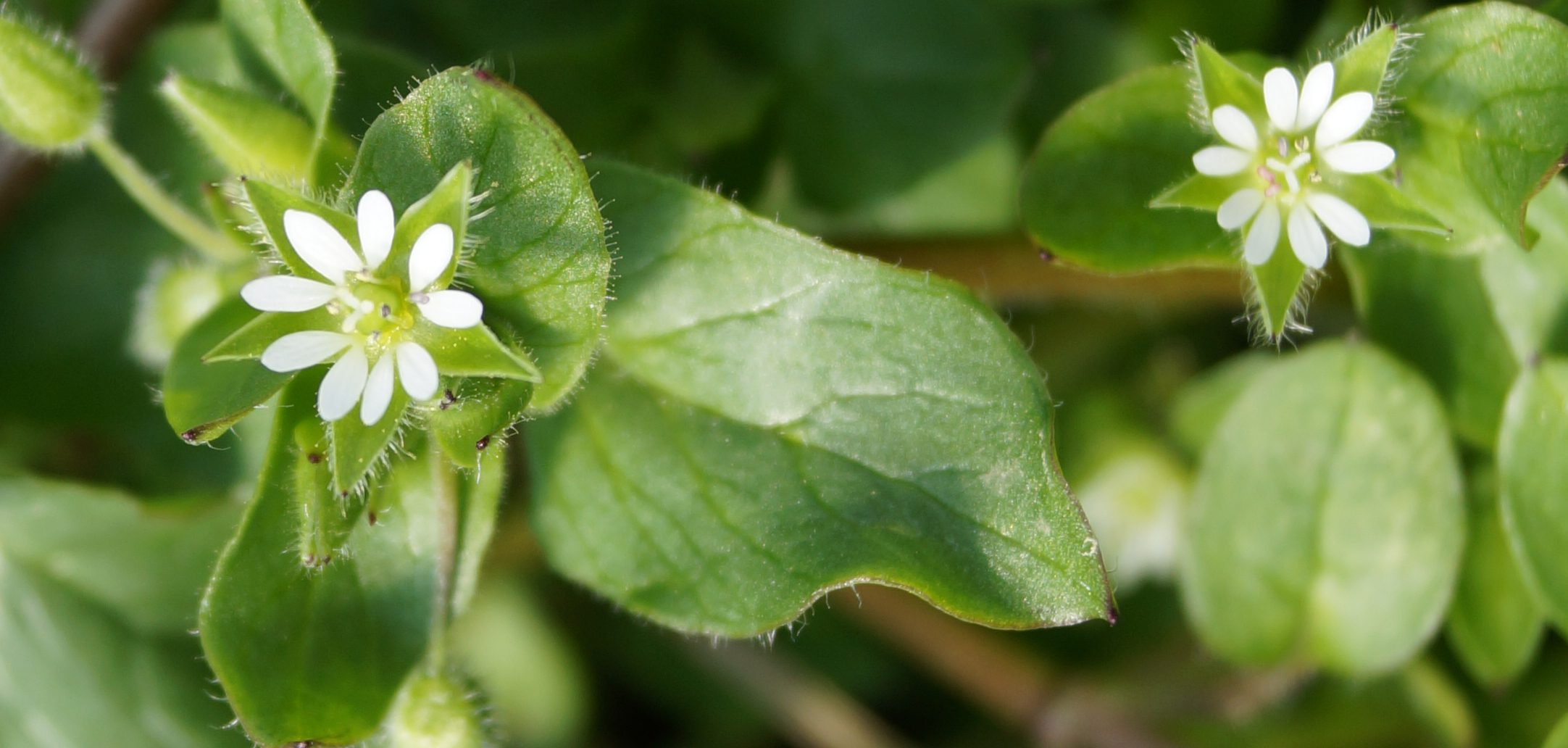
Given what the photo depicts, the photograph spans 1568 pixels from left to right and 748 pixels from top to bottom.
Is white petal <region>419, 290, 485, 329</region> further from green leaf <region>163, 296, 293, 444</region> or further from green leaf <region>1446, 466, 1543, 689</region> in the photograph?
green leaf <region>1446, 466, 1543, 689</region>

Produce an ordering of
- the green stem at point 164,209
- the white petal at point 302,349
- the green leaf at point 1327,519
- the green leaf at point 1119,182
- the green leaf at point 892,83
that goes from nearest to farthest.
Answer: the white petal at point 302,349 < the green leaf at point 1119,182 < the green stem at point 164,209 < the green leaf at point 1327,519 < the green leaf at point 892,83

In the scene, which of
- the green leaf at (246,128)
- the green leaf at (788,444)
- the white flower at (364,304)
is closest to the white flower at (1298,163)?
the green leaf at (788,444)

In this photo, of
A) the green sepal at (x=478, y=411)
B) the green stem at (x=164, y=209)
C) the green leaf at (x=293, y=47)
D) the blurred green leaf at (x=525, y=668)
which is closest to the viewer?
the green sepal at (x=478, y=411)

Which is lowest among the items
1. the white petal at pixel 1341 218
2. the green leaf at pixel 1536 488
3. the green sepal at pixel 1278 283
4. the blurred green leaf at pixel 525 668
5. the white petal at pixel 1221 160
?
the blurred green leaf at pixel 525 668

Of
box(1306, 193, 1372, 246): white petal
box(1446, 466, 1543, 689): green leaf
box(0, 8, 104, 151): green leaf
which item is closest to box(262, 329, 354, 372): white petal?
box(0, 8, 104, 151): green leaf

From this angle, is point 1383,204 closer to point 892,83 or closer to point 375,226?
point 892,83

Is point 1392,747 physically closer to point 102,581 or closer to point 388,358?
point 388,358

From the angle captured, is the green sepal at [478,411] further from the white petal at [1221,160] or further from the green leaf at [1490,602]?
the green leaf at [1490,602]

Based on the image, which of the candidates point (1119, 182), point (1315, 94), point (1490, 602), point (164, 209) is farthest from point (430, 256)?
point (1490, 602)
